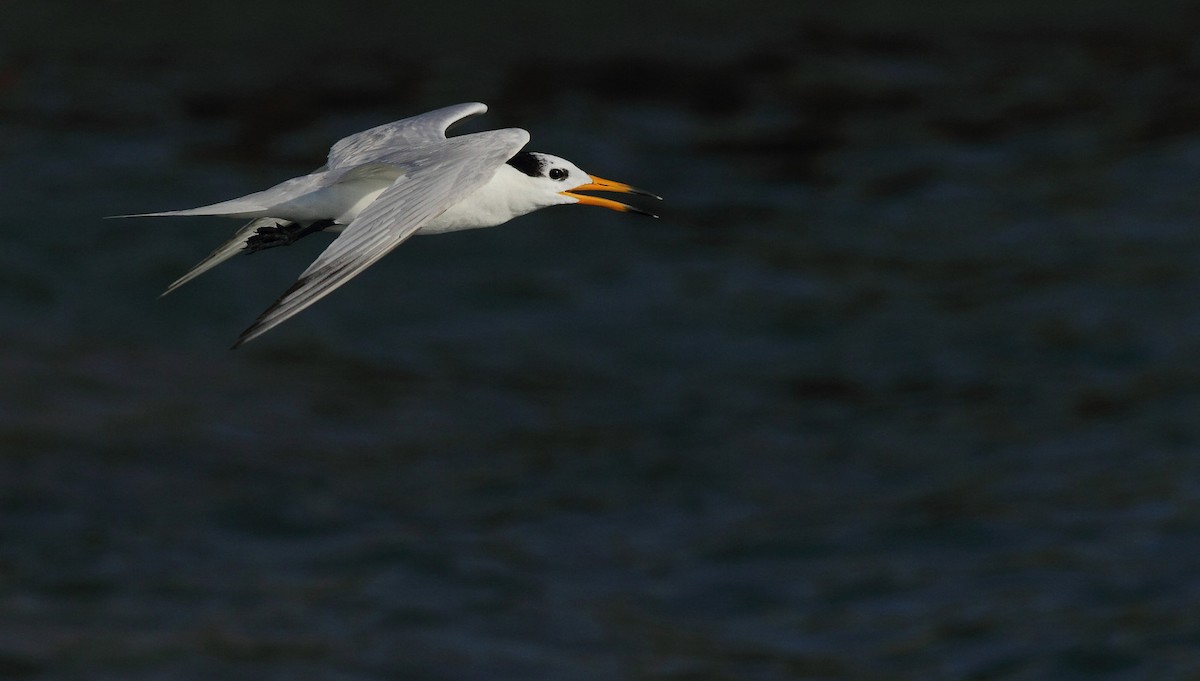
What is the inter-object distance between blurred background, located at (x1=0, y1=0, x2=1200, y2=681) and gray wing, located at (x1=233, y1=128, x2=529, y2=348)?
9.92m

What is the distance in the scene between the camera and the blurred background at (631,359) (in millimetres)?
18625

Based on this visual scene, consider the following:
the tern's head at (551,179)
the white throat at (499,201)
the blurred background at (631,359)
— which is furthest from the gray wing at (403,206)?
the blurred background at (631,359)

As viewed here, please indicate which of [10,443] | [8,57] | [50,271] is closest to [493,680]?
[10,443]

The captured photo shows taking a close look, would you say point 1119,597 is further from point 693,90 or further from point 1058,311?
point 693,90

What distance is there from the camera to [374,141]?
998 cm

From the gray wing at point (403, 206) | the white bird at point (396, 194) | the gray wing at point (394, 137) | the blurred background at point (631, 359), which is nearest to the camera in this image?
the gray wing at point (403, 206)

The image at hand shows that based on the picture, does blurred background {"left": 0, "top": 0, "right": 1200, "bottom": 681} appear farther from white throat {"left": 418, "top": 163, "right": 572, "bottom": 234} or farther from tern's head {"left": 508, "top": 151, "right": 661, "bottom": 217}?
white throat {"left": 418, "top": 163, "right": 572, "bottom": 234}

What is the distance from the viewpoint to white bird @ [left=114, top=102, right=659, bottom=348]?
311 inches

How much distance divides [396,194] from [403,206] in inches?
7.5

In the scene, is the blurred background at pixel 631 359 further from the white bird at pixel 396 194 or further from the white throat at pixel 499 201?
the white throat at pixel 499 201

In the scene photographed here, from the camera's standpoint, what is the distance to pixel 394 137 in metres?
10.0

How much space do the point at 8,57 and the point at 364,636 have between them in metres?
11.0

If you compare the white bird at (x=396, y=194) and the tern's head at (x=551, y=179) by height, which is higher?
the tern's head at (x=551, y=179)

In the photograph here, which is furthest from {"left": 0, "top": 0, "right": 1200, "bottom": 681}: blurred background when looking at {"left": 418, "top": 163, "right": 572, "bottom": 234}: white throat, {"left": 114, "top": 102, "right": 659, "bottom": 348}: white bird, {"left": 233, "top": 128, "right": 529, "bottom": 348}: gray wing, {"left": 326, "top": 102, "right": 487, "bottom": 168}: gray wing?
{"left": 233, "top": 128, "right": 529, "bottom": 348}: gray wing
